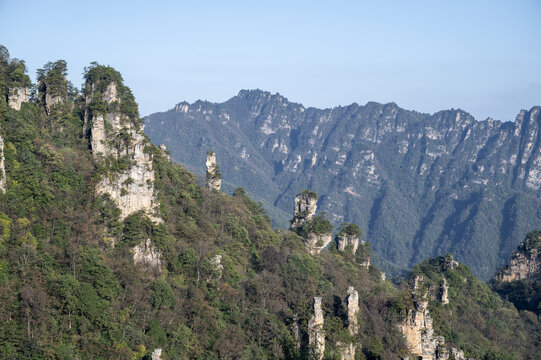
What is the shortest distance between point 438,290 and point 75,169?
128ft

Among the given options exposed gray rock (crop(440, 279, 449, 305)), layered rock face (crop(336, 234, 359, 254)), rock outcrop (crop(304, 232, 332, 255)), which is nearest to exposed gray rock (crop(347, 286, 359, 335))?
rock outcrop (crop(304, 232, 332, 255))

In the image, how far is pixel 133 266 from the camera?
38094mm

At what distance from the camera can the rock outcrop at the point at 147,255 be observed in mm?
39500

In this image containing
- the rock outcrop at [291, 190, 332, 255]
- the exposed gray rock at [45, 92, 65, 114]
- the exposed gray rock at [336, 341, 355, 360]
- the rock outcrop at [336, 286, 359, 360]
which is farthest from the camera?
the rock outcrop at [291, 190, 332, 255]

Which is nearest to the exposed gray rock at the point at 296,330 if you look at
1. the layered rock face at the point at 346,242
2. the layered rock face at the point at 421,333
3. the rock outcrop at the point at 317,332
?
the rock outcrop at the point at 317,332

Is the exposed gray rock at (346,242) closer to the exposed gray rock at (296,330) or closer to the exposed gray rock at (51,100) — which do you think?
the exposed gray rock at (296,330)

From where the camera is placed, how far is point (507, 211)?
19738 centimetres

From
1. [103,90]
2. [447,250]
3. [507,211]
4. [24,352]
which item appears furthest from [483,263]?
[24,352]

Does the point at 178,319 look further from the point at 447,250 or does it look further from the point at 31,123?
the point at 447,250

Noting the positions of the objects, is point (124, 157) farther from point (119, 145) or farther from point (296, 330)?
point (296, 330)

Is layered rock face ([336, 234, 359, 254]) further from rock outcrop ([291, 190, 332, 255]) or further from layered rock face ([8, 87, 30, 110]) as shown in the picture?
layered rock face ([8, 87, 30, 110])

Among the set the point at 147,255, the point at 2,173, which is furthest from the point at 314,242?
the point at 2,173

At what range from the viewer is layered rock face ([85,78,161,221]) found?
133 ft

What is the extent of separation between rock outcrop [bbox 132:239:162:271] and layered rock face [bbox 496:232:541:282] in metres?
54.6
